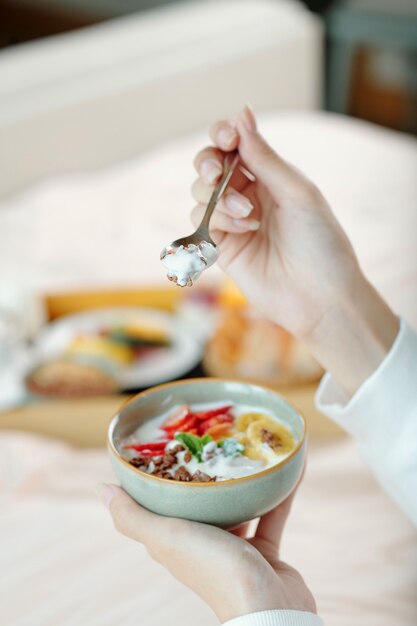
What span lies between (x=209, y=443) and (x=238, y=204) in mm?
192

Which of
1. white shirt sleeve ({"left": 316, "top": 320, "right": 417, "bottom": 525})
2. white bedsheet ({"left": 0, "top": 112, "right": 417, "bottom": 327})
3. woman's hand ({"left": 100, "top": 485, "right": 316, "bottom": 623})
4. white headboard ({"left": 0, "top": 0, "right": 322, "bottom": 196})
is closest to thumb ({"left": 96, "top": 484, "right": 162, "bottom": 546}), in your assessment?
woman's hand ({"left": 100, "top": 485, "right": 316, "bottom": 623})

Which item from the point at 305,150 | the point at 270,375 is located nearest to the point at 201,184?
the point at 270,375

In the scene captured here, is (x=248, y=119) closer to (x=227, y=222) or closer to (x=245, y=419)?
(x=227, y=222)

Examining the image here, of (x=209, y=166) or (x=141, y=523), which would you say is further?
(x=209, y=166)

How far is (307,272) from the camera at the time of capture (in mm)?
737

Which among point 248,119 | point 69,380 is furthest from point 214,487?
point 69,380

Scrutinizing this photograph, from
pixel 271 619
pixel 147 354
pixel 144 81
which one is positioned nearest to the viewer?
pixel 271 619

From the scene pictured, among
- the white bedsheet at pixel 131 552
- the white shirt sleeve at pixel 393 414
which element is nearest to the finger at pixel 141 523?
the white bedsheet at pixel 131 552

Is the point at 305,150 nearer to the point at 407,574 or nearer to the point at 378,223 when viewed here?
the point at 378,223

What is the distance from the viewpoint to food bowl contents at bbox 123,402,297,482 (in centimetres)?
57

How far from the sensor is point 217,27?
1.95m

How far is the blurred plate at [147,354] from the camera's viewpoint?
1.19 m

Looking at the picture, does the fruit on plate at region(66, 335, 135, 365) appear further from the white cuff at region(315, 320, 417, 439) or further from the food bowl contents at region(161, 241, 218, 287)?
the food bowl contents at region(161, 241, 218, 287)

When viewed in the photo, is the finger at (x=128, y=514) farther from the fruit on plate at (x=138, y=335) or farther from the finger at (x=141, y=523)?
the fruit on plate at (x=138, y=335)
